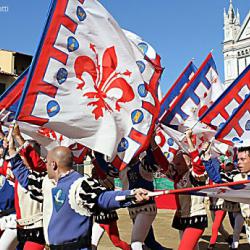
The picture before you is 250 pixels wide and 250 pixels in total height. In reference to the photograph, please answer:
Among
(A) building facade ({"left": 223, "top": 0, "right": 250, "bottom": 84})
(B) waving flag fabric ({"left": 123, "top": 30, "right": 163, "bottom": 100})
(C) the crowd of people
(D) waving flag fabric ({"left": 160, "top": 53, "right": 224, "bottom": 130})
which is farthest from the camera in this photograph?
(A) building facade ({"left": 223, "top": 0, "right": 250, "bottom": 84})

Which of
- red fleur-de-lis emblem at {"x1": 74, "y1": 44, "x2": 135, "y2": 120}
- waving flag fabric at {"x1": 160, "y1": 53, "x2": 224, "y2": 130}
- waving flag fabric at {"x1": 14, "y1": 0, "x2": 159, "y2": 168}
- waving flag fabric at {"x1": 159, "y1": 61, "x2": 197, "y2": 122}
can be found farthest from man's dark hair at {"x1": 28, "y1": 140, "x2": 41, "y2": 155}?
waving flag fabric at {"x1": 159, "y1": 61, "x2": 197, "y2": 122}

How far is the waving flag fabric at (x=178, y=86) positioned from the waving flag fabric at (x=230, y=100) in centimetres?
134

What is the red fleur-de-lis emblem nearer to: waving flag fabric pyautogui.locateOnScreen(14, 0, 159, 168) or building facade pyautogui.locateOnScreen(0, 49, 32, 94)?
waving flag fabric pyautogui.locateOnScreen(14, 0, 159, 168)

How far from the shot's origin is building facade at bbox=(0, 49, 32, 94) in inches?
1502

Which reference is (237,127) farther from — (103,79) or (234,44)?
(234,44)

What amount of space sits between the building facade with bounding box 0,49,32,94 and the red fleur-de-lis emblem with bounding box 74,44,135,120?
33717 mm

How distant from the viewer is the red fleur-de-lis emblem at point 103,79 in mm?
5215

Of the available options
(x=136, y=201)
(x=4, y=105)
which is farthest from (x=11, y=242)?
(x=136, y=201)

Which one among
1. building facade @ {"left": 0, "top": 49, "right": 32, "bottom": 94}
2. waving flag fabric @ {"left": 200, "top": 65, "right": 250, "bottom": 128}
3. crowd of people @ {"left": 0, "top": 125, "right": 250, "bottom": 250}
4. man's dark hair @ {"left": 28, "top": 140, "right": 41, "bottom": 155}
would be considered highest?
building facade @ {"left": 0, "top": 49, "right": 32, "bottom": 94}

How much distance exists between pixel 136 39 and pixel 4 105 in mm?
2026

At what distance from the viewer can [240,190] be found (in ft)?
12.6

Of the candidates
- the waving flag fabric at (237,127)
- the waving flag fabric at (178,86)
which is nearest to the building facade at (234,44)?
the waving flag fabric at (178,86)

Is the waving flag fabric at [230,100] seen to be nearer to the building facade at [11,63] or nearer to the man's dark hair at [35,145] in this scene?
the man's dark hair at [35,145]

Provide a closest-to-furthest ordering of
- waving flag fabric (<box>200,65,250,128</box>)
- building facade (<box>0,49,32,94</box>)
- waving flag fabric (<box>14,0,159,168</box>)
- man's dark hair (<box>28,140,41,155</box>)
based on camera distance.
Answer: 1. waving flag fabric (<box>14,0,159,168</box>)
2. man's dark hair (<box>28,140,41,155</box>)
3. waving flag fabric (<box>200,65,250,128</box>)
4. building facade (<box>0,49,32,94</box>)
